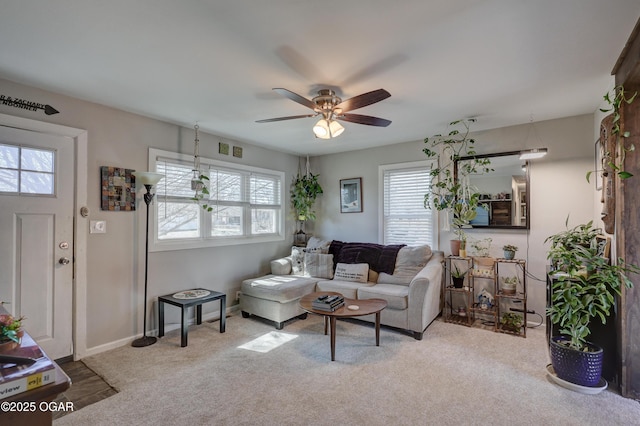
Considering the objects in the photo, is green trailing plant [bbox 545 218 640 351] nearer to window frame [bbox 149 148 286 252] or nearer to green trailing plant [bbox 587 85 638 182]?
green trailing plant [bbox 587 85 638 182]

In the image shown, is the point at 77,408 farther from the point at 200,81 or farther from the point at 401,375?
the point at 200,81

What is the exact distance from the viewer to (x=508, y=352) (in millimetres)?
3008

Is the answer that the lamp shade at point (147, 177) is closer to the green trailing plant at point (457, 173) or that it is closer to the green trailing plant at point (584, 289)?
the green trailing plant at point (457, 173)

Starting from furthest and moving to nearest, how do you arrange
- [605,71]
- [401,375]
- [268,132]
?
[268,132]
[401,375]
[605,71]

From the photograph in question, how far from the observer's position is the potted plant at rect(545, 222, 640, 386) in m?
2.24

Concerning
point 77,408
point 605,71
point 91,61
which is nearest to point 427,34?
point 605,71

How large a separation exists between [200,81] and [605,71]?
3159mm

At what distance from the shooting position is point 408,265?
4055 millimetres

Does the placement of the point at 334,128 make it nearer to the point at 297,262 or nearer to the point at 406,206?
the point at 406,206

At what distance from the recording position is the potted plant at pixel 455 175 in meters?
3.97

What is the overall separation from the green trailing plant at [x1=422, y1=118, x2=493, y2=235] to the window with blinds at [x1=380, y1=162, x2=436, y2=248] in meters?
0.17

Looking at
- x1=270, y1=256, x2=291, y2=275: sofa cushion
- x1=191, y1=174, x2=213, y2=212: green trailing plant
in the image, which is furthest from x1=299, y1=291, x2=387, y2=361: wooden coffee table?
x1=191, y1=174, x2=213, y2=212: green trailing plant

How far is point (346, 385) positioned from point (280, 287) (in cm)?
157

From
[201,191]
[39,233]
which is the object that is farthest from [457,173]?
[39,233]
